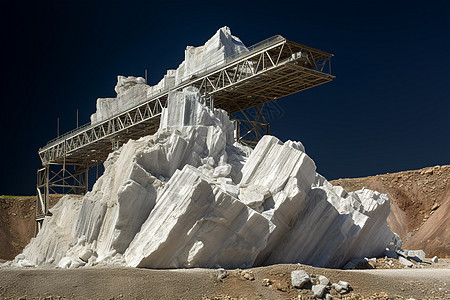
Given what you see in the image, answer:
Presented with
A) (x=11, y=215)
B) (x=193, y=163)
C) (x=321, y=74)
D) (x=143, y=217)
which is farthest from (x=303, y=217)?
(x=11, y=215)

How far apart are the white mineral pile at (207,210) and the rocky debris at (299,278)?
297 cm

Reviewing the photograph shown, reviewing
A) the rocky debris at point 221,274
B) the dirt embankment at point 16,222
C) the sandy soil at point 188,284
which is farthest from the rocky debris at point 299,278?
the dirt embankment at point 16,222

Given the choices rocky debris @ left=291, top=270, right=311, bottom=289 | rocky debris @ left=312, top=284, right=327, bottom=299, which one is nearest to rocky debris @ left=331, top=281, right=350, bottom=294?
rocky debris @ left=312, top=284, right=327, bottom=299

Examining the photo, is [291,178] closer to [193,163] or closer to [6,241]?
[193,163]

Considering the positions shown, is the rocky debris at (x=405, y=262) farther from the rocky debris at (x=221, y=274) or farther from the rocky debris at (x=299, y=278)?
the rocky debris at (x=221, y=274)

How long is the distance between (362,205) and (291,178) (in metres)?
6.89

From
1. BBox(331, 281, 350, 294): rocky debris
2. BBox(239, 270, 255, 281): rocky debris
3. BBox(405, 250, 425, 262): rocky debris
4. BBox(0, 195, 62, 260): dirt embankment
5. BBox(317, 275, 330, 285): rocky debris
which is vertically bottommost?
BBox(0, 195, 62, 260): dirt embankment

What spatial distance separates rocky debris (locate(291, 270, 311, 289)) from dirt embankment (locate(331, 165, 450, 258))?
27.7 metres

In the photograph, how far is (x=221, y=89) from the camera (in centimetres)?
2923

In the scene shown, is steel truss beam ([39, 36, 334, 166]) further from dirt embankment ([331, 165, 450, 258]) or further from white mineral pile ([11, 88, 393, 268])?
dirt embankment ([331, 165, 450, 258])

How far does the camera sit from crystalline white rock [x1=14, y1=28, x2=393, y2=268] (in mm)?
18188

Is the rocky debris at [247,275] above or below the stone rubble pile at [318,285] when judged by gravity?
above

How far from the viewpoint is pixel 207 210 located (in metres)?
18.3

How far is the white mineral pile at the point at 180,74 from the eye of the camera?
31.0 meters
